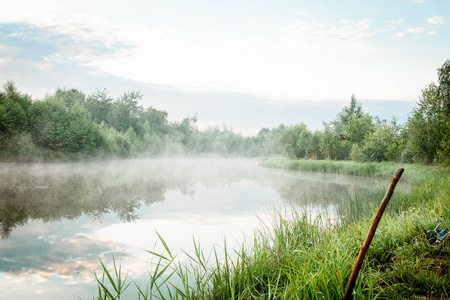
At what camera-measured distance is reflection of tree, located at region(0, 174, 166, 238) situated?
330 inches

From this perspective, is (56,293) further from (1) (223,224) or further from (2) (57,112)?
(2) (57,112)

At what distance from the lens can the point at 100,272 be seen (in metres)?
4.61

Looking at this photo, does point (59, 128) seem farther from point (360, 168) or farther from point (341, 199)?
point (341, 199)

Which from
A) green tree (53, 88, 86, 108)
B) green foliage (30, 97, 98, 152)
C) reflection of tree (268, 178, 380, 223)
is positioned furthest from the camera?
green tree (53, 88, 86, 108)

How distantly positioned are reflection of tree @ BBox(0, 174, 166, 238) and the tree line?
11.9m

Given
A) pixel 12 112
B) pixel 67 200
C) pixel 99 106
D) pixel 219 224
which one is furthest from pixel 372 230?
pixel 99 106

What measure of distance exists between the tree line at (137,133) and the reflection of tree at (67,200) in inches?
470

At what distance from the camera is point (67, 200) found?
10852 millimetres

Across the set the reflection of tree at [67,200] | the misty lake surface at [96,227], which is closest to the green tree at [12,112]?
the reflection of tree at [67,200]

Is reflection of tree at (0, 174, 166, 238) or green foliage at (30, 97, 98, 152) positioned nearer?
reflection of tree at (0, 174, 166, 238)

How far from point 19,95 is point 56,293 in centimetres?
2709

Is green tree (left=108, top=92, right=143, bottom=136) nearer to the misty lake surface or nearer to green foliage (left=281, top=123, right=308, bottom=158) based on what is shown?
green foliage (left=281, top=123, right=308, bottom=158)

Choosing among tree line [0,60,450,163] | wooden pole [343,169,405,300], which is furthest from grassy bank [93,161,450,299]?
tree line [0,60,450,163]

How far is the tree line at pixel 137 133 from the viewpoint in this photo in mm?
17719
